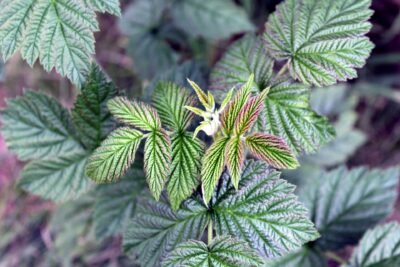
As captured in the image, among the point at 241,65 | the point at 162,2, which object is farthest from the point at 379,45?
the point at 241,65

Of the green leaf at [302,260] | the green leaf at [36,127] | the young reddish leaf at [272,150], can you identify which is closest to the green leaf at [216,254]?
the young reddish leaf at [272,150]

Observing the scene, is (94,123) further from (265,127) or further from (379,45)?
(379,45)

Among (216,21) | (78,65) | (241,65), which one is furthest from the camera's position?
(216,21)

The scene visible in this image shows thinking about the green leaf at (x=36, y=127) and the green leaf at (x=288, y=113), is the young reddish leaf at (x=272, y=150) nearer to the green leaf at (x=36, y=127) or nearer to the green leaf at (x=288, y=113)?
the green leaf at (x=288, y=113)

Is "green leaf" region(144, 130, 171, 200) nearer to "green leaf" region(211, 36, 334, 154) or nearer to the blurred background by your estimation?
"green leaf" region(211, 36, 334, 154)

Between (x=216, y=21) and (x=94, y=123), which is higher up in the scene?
(x=216, y=21)

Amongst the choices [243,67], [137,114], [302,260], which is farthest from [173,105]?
[302,260]

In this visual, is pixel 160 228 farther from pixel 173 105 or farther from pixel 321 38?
pixel 321 38
